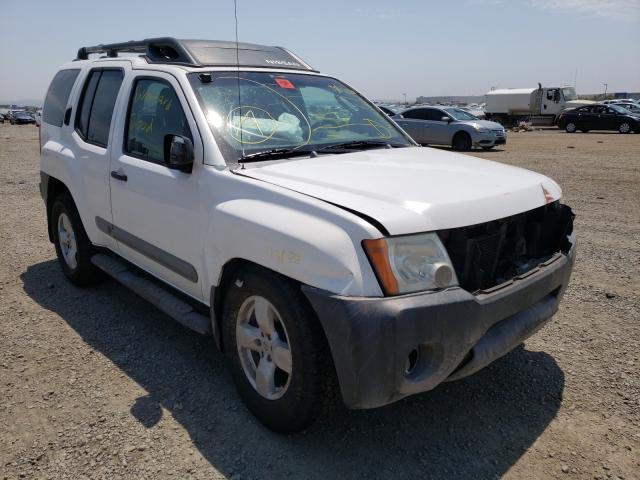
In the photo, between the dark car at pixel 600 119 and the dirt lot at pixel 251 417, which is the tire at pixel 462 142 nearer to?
the dark car at pixel 600 119

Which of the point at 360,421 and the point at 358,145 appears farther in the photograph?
the point at 358,145

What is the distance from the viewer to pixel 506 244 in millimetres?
2895

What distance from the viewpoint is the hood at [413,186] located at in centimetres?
236

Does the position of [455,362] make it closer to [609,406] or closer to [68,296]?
[609,406]

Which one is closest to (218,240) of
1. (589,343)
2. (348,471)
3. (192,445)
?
(192,445)

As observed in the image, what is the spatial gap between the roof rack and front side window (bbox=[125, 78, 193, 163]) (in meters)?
0.24

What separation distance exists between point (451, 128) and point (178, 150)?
16.4 m

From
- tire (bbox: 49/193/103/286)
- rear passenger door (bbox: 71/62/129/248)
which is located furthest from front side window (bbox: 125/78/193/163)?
tire (bbox: 49/193/103/286)

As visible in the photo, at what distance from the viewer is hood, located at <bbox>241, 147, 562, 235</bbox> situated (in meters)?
2.36

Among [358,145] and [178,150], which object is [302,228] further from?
[358,145]

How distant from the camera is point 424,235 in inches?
91.8

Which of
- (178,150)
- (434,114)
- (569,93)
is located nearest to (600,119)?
(569,93)

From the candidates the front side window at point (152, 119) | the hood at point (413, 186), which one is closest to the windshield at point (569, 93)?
the hood at point (413, 186)

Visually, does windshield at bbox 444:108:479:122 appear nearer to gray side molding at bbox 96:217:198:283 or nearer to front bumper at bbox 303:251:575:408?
gray side molding at bbox 96:217:198:283
